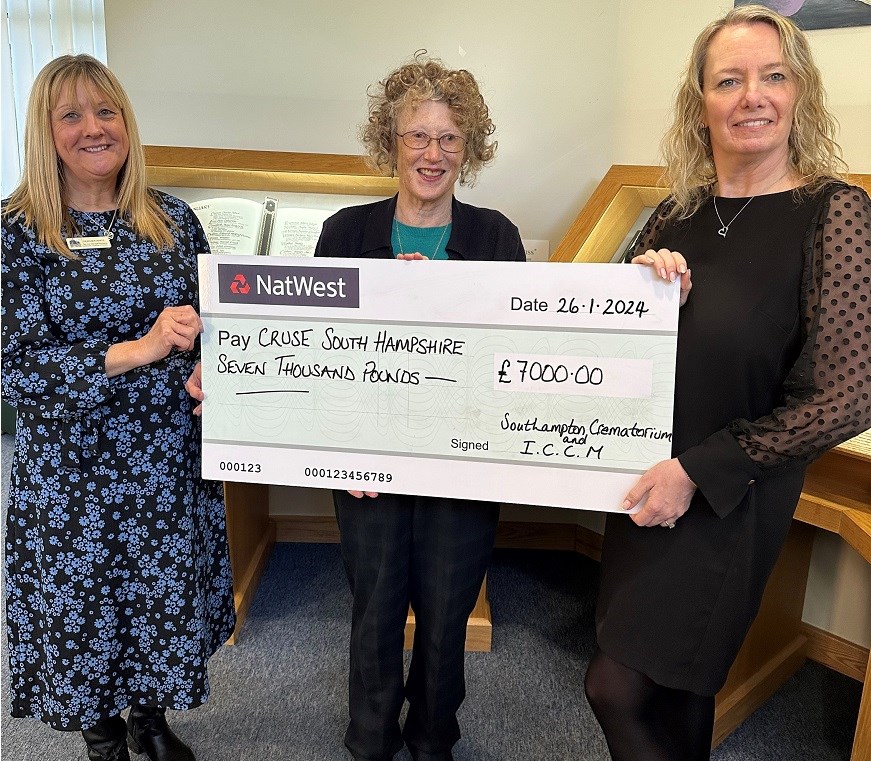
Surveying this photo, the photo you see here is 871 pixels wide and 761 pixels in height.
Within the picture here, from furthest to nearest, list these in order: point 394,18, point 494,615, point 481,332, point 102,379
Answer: point 394,18 < point 494,615 < point 102,379 < point 481,332

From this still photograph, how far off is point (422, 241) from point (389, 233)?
7 centimetres

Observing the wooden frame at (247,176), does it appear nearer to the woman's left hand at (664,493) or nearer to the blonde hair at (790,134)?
the blonde hair at (790,134)

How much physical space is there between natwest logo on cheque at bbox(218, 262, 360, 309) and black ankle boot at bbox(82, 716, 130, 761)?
3.38 ft

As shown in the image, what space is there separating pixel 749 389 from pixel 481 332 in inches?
16.7

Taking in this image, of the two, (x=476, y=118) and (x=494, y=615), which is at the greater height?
(x=476, y=118)

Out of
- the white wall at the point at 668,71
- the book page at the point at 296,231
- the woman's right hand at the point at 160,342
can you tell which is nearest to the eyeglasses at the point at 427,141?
the woman's right hand at the point at 160,342

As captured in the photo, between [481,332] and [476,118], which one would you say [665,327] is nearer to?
[481,332]

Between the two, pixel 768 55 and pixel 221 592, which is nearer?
pixel 768 55

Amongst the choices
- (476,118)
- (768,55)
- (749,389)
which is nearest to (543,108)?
(476,118)

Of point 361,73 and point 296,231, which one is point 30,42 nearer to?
point 361,73

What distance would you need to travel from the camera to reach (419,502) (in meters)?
1.41

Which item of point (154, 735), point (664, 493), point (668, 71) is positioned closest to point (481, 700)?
point (154, 735)

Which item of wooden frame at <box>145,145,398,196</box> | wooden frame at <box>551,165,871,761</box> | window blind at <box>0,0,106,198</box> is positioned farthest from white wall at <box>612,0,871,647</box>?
window blind at <box>0,0,106,198</box>

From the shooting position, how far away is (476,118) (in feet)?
4.57
